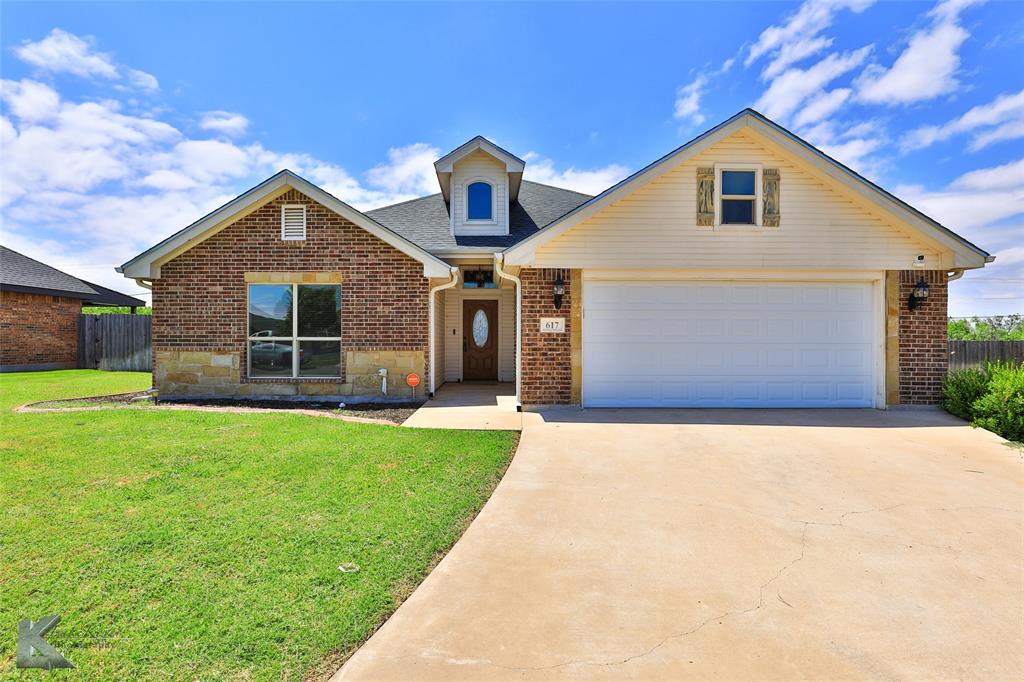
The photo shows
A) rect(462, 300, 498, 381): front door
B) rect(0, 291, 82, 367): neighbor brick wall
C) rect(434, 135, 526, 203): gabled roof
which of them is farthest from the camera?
rect(0, 291, 82, 367): neighbor brick wall

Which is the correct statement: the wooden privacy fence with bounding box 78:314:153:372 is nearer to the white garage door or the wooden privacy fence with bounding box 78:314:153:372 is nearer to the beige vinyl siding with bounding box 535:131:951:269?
the beige vinyl siding with bounding box 535:131:951:269

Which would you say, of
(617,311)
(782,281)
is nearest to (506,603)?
(617,311)

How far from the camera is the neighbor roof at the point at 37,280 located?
15.1 metres

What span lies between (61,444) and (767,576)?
7.66 meters

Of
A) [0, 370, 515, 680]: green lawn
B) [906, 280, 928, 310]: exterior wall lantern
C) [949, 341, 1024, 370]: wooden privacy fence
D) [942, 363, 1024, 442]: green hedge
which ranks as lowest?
[0, 370, 515, 680]: green lawn

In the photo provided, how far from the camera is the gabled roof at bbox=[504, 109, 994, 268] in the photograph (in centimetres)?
830

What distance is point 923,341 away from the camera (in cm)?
876

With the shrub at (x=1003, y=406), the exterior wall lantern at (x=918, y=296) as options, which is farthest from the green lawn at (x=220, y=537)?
the exterior wall lantern at (x=918, y=296)

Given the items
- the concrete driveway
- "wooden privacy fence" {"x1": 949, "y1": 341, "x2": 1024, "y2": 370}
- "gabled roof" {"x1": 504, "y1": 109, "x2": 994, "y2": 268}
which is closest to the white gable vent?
"gabled roof" {"x1": 504, "y1": 109, "x2": 994, "y2": 268}

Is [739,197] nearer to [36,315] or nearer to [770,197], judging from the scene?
[770,197]

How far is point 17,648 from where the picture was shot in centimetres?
224

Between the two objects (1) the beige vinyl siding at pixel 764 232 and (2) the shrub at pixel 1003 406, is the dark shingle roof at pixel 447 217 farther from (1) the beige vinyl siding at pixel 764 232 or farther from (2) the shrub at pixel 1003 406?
(2) the shrub at pixel 1003 406

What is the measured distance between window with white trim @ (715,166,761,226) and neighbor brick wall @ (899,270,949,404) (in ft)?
9.96

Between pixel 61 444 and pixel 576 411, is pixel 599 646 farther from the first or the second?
pixel 61 444
